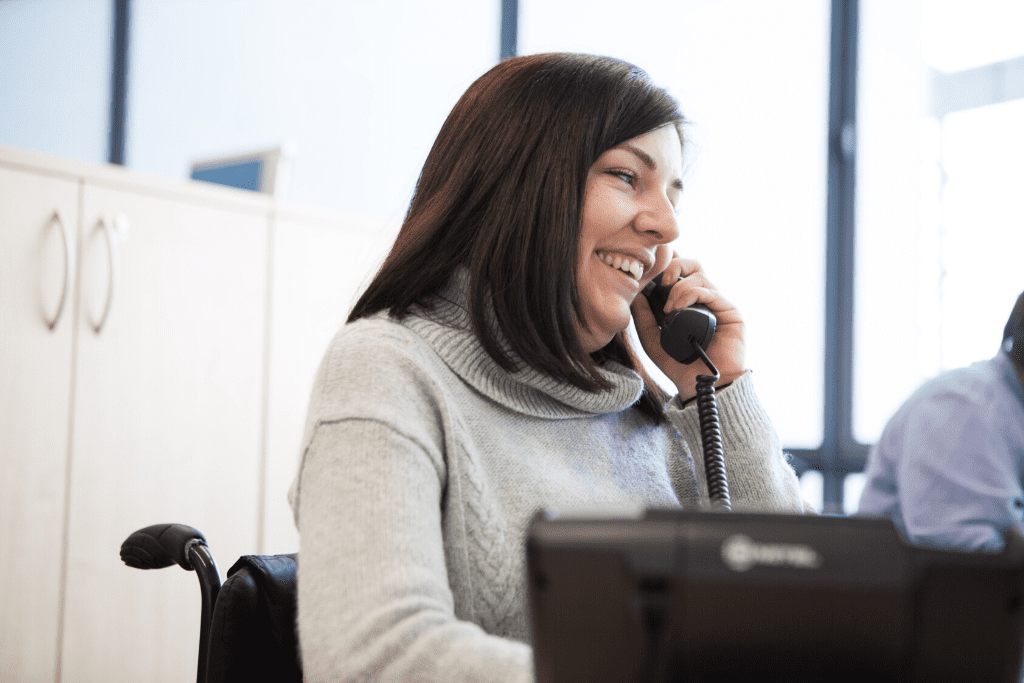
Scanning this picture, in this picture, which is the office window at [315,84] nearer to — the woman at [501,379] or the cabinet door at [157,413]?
the cabinet door at [157,413]

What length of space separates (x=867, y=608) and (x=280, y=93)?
348cm

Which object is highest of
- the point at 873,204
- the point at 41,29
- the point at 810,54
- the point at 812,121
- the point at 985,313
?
the point at 41,29

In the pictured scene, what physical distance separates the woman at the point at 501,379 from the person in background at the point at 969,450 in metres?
0.46

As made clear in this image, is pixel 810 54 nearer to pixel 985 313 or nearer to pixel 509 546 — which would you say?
pixel 985 313

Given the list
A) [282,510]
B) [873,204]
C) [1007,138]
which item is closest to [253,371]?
[282,510]

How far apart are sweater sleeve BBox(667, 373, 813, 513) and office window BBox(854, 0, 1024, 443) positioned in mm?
Result: 1703

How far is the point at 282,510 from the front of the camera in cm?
246

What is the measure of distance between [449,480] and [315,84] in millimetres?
2962

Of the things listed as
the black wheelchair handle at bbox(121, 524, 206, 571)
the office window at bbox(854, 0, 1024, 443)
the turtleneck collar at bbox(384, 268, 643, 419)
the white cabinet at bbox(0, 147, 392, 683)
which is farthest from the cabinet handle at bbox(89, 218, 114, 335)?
the office window at bbox(854, 0, 1024, 443)

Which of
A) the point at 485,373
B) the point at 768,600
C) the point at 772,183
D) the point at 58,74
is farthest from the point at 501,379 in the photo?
the point at 58,74

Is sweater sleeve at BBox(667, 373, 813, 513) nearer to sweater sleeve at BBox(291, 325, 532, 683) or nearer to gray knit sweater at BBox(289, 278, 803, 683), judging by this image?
gray knit sweater at BBox(289, 278, 803, 683)

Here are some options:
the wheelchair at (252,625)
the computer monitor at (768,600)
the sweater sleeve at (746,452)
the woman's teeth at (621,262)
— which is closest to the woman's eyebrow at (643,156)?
the woman's teeth at (621,262)

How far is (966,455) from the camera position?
1.46 m

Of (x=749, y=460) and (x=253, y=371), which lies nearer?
(x=749, y=460)
